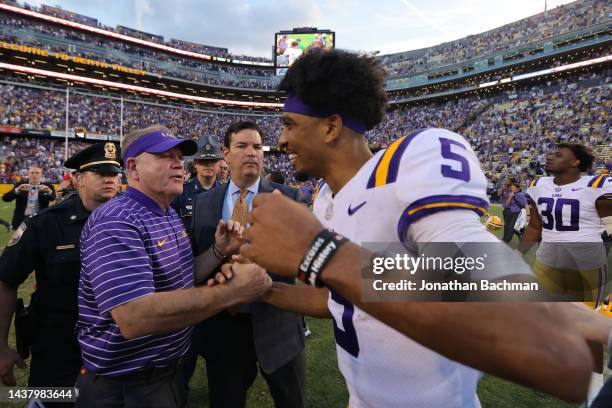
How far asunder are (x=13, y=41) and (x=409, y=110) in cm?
5195

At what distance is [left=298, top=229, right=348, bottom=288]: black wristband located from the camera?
86 centimetres

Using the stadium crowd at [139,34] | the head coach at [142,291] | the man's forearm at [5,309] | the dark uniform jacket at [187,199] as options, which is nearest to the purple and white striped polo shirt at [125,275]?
the head coach at [142,291]

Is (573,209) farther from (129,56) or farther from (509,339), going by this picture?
(129,56)

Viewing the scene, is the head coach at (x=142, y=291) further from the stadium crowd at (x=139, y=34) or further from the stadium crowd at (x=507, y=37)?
the stadium crowd at (x=139, y=34)

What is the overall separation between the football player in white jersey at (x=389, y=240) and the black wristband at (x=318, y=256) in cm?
2

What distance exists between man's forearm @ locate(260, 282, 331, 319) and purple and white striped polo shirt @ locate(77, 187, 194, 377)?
2.02 feet

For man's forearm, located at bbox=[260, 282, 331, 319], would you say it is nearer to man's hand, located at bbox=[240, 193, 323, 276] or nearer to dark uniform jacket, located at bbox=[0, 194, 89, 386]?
man's hand, located at bbox=[240, 193, 323, 276]

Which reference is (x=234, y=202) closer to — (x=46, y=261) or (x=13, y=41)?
(x=46, y=261)

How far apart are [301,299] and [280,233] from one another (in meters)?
1.10

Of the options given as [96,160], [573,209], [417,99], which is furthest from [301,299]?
[417,99]

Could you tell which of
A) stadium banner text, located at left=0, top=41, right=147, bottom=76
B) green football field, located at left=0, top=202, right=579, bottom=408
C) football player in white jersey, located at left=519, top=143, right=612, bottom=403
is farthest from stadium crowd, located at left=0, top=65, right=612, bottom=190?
green football field, located at left=0, top=202, right=579, bottom=408

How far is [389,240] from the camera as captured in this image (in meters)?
1.20

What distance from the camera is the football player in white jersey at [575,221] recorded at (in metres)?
4.55

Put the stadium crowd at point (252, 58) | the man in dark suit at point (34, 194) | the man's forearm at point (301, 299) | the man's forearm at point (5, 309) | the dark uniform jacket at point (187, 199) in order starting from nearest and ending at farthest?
the man's forearm at point (301, 299)
the man's forearm at point (5, 309)
the dark uniform jacket at point (187, 199)
the man in dark suit at point (34, 194)
the stadium crowd at point (252, 58)
